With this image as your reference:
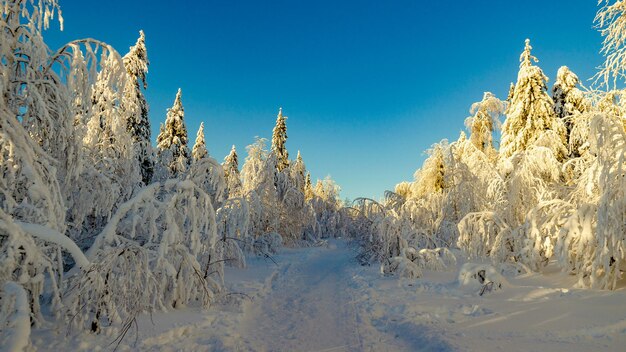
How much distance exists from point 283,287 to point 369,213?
244 inches

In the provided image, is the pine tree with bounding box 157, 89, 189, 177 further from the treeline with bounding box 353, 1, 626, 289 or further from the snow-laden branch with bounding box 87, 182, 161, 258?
the snow-laden branch with bounding box 87, 182, 161, 258

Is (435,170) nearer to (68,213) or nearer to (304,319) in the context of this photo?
(304,319)

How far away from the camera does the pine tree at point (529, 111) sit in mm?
18625

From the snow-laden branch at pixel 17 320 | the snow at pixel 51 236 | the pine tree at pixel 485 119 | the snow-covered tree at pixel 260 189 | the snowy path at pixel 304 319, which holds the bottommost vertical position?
the snowy path at pixel 304 319

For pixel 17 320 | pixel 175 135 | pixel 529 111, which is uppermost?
pixel 175 135

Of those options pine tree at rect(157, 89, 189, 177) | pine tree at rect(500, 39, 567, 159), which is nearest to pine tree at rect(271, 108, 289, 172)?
pine tree at rect(157, 89, 189, 177)

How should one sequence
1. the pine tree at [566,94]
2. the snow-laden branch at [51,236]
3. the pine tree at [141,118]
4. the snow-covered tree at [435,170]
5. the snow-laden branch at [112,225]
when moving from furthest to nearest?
1. the snow-covered tree at [435,170]
2. the pine tree at [566,94]
3. the pine tree at [141,118]
4. the snow-laden branch at [112,225]
5. the snow-laden branch at [51,236]

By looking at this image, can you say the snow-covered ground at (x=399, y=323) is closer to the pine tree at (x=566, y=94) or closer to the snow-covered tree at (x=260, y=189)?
the snow-covered tree at (x=260, y=189)

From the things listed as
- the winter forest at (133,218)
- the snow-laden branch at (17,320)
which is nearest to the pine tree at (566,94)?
the winter forest at (133,218)

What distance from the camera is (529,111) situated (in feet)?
63.1

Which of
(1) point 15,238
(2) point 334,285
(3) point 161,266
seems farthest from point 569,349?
(2) point 334,285

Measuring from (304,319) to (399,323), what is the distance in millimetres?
1927

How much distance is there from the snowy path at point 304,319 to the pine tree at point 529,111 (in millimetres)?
13869

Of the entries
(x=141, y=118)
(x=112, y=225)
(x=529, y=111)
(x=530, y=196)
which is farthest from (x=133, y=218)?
(x=529, y=111)
